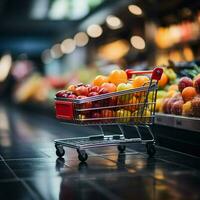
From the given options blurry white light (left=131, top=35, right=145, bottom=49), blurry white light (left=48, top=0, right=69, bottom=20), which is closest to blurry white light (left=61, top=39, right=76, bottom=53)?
blurry white light (left=131, top=35, right=145, bottom=49)

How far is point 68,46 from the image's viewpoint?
17688 mm

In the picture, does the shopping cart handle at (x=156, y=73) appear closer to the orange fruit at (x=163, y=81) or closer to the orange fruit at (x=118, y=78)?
the orange fruit at (x=118, y=78)

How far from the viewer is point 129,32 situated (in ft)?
49.9

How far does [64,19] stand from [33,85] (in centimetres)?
1020

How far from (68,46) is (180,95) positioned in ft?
34.9

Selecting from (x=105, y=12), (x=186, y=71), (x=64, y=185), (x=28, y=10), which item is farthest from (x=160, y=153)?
(x=28, y=10)

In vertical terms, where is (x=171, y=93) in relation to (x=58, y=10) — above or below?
below

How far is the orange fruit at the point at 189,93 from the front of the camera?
22.4ft

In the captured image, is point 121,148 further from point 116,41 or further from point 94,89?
point 116,41

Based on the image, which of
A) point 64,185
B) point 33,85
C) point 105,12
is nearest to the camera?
point 64,185

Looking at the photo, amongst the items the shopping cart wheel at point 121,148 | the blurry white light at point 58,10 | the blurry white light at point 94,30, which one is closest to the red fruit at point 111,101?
the shopping cart wheel at point 121,148

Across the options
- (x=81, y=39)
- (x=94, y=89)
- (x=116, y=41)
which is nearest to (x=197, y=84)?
(x=94, y=89)

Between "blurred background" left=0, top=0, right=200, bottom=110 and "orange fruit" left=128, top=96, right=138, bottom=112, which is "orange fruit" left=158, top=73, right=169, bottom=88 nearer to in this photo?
"blurred background" left=0, top=0, right=200, bottom=110

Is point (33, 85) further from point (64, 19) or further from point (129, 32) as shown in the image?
point (64, 19)
